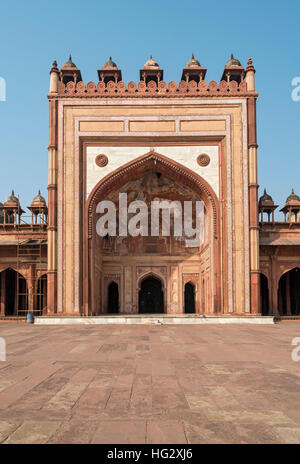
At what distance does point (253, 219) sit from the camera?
1809 cm

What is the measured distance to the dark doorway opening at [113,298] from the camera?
24453 millimetres

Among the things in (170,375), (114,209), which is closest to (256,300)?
(114,209)

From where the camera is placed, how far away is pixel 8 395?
474 cm

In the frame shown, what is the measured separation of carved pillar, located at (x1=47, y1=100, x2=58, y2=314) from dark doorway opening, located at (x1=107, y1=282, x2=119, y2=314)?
679 centimetres

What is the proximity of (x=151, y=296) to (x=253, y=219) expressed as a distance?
31.1 ft

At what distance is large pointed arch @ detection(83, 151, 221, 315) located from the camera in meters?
18.3

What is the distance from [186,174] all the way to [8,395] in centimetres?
1497

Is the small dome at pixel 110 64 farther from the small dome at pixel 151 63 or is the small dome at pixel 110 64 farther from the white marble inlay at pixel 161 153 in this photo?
the white marble inlay at pixel 161 153

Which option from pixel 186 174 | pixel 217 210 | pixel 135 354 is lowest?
pixel 135 354

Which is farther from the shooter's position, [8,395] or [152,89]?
[152,89]

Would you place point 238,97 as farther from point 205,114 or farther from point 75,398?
point 75,398

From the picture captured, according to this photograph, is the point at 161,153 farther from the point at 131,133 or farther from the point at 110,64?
the point at 110,64

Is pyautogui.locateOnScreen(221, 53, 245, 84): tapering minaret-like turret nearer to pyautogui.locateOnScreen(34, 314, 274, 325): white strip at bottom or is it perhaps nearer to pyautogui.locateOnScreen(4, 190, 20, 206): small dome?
pyautogui.locateOnScreen(34, 314, 274, 325): white strip at bottom

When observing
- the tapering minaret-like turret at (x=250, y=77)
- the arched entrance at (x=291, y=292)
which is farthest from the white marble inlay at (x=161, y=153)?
the arched entrance at (x=291, y=292)
